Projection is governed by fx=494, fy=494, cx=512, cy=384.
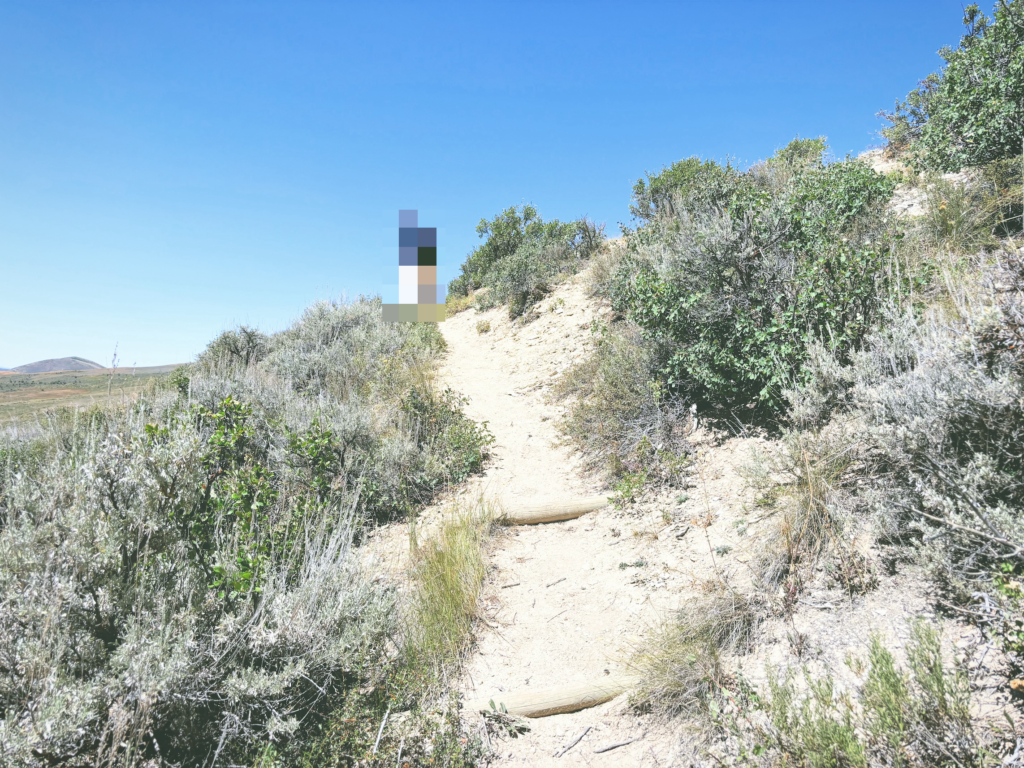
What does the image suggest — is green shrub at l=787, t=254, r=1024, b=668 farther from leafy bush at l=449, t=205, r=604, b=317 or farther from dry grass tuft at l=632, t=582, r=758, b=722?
leafy bush at l=449, t=205, r=604, b=317

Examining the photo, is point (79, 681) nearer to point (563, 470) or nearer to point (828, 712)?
point (828, 712)

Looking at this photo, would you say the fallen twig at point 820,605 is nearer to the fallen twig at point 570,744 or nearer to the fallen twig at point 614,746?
the fallen twig at point 614,746

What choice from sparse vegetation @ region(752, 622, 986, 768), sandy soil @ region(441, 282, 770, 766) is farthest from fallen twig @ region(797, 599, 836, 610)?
sandy soil @ region(441, 282, 770, 766)

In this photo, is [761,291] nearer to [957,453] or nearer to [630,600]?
[957,453]

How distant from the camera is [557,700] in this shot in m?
3.48

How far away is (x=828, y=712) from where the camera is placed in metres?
2.56

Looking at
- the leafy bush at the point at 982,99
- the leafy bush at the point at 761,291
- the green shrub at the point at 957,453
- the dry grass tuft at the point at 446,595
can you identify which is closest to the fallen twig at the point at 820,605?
the green shrub at the point at 957,453

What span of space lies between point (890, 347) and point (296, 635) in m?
4.95

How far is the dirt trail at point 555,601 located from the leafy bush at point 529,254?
26.1ft

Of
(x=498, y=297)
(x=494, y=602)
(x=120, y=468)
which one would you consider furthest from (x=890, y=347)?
(x=498, y=297)

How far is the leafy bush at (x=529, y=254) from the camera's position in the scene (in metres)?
16.3

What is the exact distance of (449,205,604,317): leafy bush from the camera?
16266mm

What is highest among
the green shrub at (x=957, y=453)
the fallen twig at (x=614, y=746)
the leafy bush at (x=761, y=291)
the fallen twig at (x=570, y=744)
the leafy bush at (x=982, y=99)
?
the leafy bush at (x=982, y=99)

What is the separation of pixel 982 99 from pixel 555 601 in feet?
28.2
